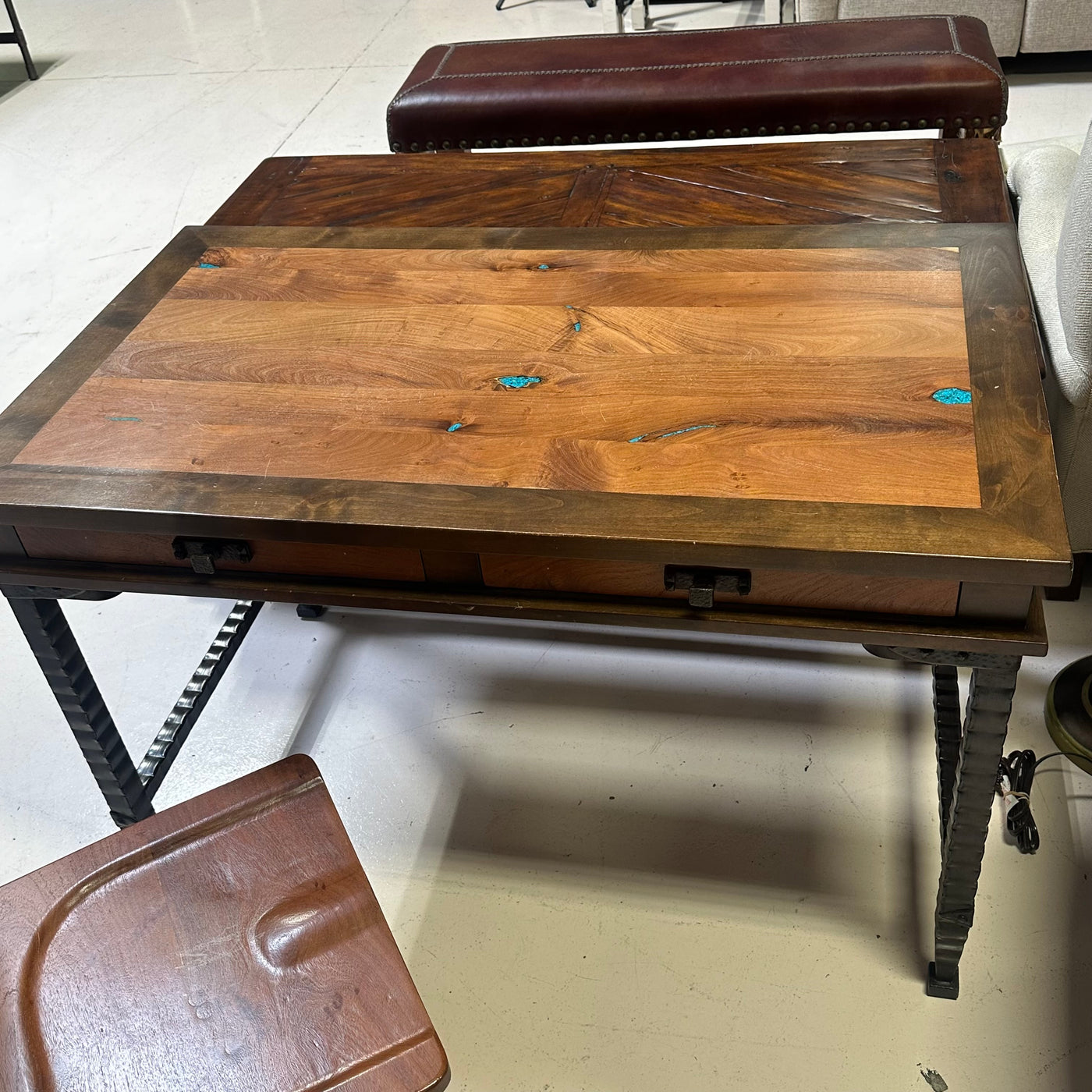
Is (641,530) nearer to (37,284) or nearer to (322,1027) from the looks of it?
(322,1027)

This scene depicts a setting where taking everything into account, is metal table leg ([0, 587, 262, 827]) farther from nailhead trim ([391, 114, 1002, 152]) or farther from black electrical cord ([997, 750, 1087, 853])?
nailhead trim ([391, 114, 1002, 152])

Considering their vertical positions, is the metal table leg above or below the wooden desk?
below

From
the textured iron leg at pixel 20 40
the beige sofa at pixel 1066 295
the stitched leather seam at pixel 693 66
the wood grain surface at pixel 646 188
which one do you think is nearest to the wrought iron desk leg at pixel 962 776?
the beige sofa at pixel 1066 295

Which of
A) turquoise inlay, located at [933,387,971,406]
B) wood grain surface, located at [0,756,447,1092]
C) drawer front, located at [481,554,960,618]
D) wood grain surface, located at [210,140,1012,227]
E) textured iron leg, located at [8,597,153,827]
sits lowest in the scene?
textured iron leg, located at [8,597,153,827]

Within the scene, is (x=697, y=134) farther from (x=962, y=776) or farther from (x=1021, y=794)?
(x=962, y=776)

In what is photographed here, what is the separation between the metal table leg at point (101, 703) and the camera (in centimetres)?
146

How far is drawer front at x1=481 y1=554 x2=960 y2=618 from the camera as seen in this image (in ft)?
3.70

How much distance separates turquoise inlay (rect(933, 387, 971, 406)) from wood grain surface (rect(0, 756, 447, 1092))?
0.80 metres

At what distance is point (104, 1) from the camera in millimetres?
5832

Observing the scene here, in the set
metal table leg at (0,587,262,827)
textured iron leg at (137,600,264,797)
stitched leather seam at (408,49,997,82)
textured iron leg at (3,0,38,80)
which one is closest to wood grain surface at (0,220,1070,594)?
metal table leg at (0,587,262,827)

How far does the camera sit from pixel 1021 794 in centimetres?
163

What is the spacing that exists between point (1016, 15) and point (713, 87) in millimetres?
1680

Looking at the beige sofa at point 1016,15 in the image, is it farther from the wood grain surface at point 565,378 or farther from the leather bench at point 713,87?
the wood grain surface at point 565,378

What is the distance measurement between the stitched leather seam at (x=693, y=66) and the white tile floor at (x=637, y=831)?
126 cm
